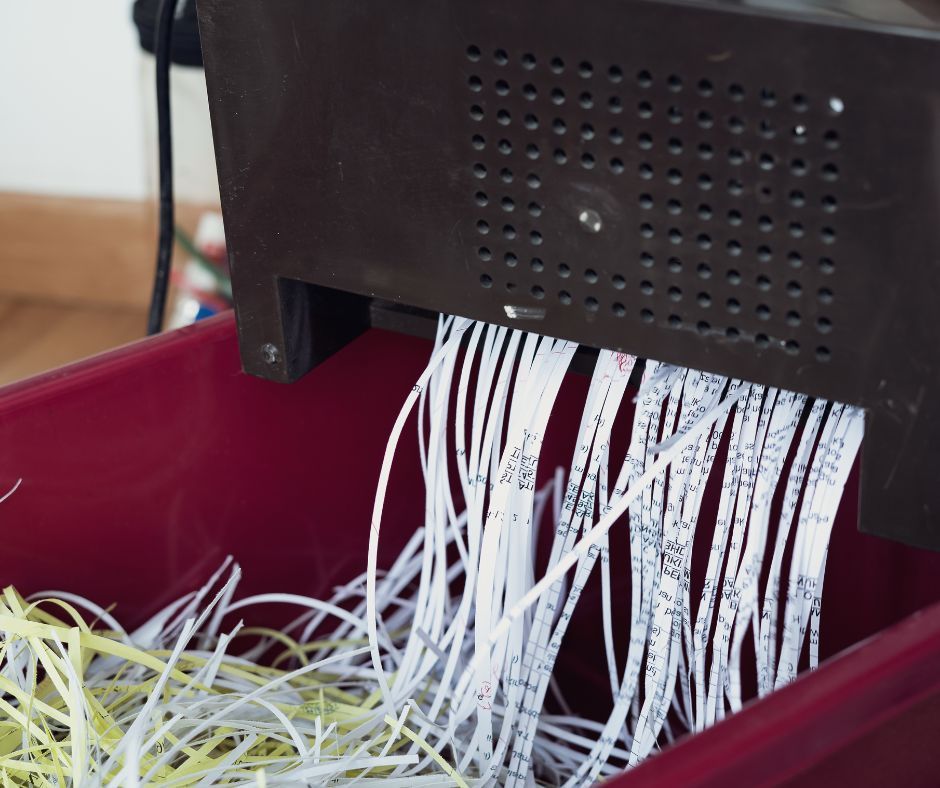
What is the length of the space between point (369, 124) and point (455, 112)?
0.13 feet

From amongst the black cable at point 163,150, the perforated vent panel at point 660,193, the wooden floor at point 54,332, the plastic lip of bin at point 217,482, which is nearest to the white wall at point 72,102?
the wooden floor at point 54,332

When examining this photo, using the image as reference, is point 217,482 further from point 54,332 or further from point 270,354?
point 54,332

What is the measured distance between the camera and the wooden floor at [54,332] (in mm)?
1431

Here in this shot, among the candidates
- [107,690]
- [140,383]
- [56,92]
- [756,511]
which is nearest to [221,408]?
[140,383]

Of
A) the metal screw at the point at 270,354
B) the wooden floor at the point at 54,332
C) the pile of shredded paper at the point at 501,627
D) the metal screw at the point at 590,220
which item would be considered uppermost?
the metal screw at the point at 590,220

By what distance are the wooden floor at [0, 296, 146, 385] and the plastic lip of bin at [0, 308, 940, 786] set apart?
807 mm

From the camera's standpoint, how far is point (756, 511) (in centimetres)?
51

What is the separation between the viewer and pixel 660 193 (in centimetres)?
42

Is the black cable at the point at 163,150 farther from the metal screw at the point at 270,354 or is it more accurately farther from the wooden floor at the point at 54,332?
the wooden floor at the point at 54,332

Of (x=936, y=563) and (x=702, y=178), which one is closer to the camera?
(x=702, y=178)

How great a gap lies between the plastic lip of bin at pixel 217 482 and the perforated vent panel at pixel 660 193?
0.22 metres

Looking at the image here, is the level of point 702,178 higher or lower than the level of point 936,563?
higher

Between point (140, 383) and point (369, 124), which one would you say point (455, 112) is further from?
point (140, 383)

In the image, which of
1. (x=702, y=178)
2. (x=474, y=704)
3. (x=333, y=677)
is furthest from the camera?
(x=333, y=677)
